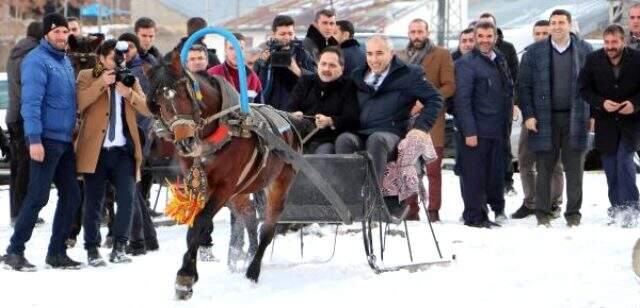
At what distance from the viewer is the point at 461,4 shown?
36688 millimetres

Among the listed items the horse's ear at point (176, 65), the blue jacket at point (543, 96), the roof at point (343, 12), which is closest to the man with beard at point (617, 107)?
the blue jacket at point (543, 96)

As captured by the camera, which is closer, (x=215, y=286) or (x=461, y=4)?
(x=215, y=286)

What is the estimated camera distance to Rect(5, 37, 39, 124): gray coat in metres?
13.9

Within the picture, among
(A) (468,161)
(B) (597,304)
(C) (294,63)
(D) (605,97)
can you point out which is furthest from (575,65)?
(B) (597,304)

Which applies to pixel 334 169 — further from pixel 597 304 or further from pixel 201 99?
pixel 597 304

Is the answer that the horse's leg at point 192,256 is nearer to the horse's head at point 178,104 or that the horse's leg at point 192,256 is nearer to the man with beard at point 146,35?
the horse's head at point 178,104

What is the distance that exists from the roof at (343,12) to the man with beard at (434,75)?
75.5 ft

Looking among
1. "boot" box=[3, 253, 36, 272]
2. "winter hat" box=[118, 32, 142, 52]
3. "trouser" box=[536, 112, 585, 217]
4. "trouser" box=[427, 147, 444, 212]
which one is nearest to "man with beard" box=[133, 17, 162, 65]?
"winter hat" box=[118, 32, 142, 52]

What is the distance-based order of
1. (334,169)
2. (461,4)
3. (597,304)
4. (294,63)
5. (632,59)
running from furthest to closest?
(461,4) → (632,59) → (294,63) → (334,169) → (597,304)

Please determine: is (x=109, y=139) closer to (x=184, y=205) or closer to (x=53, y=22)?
(x=53, y=22)

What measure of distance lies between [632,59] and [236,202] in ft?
Result: 14.9

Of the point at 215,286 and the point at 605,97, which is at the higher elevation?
the point at 605,97

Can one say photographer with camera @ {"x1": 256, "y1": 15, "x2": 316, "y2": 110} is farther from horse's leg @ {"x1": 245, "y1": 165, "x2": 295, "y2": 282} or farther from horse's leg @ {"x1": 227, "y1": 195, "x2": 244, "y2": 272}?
horse's leg @ {"x1": 245, "y1": 165, "x2": 295, "y2": 282}

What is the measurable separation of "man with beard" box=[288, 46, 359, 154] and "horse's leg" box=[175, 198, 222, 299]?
65.3 inches
